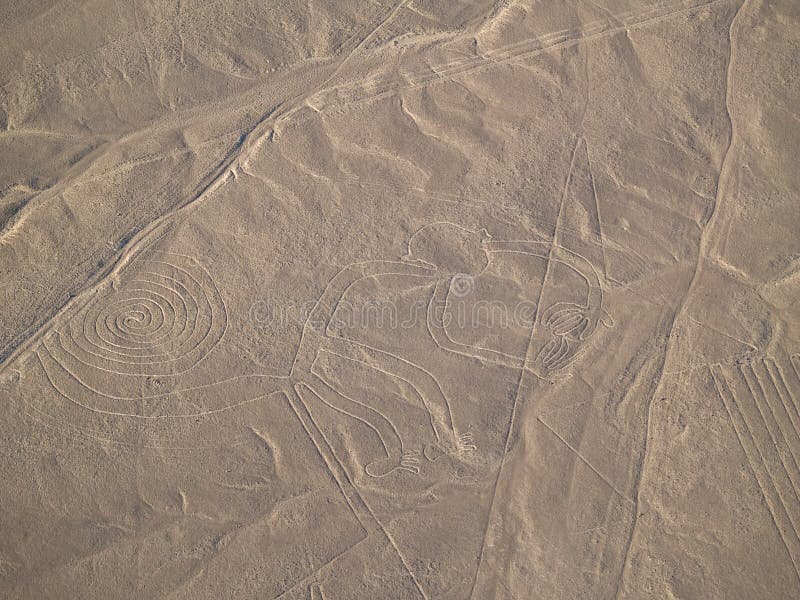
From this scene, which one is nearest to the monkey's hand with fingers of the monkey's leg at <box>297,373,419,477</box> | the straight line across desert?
the straight line across desert

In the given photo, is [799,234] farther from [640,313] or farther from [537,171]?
[537,171]

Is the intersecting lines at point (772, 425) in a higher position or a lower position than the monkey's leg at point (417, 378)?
lower

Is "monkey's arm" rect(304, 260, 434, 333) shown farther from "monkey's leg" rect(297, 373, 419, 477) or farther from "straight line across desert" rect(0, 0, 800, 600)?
"monkey's leg" rect(297, 373, 419, 477)

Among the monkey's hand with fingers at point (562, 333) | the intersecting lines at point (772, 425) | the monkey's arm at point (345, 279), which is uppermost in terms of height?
→ the monkey's arm at point (345, 279)

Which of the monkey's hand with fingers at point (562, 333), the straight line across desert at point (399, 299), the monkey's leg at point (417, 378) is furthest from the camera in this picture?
the monkey's hand with fingers at point (562, 333)

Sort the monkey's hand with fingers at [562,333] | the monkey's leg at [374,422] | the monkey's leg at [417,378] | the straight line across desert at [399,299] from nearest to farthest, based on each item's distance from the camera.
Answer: the straight line across desert at [399,299], the monkey's leg at [374,422], the monkey's leg at [417,378], the monkey's hand with fingers at [562,333]

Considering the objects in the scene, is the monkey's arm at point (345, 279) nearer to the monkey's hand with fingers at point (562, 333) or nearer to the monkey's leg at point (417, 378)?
the monkey's leg at point (417, 378)

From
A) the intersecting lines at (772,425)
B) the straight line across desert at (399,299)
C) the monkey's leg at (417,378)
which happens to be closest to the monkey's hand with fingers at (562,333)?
the straight line across desert at (399,299)
